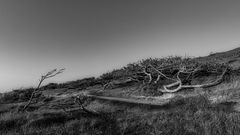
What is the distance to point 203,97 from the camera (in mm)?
9938

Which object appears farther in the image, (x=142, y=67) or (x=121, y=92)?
(x=142, y=67)

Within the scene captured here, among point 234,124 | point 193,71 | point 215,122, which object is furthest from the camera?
point 193,71

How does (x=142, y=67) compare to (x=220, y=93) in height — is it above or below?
above

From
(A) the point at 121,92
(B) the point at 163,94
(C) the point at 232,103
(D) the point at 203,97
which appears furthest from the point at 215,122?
(A) the point at 121,92

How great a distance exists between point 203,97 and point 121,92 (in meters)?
6.22

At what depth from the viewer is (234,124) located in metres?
5.96

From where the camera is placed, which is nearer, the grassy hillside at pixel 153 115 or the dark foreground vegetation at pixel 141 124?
the dark foreground vegetation at pixel 141 124

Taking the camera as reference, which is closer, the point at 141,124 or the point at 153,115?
the point at 141,124

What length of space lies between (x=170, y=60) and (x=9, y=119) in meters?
12.5

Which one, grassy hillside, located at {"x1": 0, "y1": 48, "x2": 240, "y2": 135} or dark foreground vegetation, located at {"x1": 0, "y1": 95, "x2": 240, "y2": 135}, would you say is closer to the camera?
dark foreground vegetation, located at {"x1": 0, "y1": 95, "x2": 240, "y2": 135}

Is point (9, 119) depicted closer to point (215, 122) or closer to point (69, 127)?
point (69, 127)

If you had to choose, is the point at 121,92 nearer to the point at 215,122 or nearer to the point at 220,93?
the point at 220,93

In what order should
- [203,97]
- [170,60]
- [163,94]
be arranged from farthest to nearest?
[170,60], [163,94], [203,97]

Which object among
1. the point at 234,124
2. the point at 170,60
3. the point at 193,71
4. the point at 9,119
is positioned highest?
the point at 170,60
